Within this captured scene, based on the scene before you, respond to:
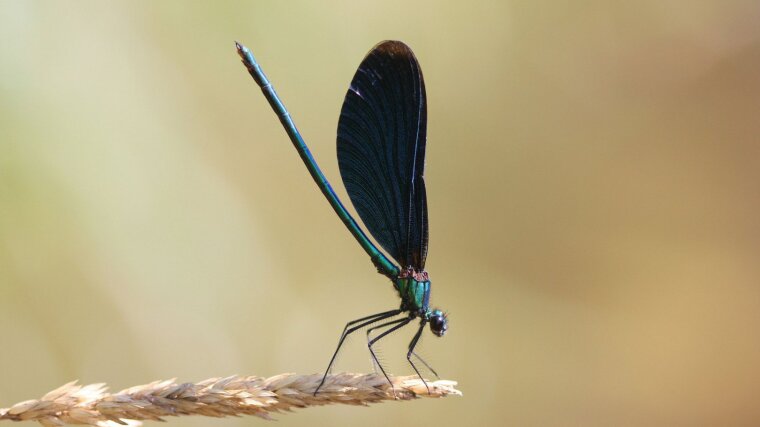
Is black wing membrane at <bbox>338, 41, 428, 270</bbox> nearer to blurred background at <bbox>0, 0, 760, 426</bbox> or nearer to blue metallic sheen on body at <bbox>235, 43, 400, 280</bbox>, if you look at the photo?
blue metallic sheen on body at <bbox>235, 43, 400, 280</bbox>

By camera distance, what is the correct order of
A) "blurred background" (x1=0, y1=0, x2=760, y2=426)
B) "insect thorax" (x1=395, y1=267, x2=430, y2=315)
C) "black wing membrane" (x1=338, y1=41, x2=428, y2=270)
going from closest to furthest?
"black wing membrane" (x1=338, y1=41, x2=428, y2=270) → "insect thorax" (x1=395, y1=267, x2=430, y2=315) → "blurred background" (x1=0, y1=0, x2=760, y2=426)

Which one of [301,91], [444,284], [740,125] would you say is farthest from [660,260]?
[301,91]

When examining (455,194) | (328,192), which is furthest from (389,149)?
(455,194)

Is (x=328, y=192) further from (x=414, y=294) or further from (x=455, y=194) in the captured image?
(x=455, y=194)

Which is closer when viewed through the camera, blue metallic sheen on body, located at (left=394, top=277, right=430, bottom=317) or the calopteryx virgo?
the calopteryx virgo

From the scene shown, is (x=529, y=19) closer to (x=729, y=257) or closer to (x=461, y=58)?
(x=461, y=58)

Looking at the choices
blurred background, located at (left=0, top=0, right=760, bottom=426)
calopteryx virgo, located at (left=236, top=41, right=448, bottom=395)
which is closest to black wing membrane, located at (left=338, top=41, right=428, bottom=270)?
calopteryx virgo, located at (left=236, top=41, right=448, bottom=395)

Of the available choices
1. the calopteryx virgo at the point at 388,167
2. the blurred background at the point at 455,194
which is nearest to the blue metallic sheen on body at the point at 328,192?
the calopteryx virgo at the point at 388,167
